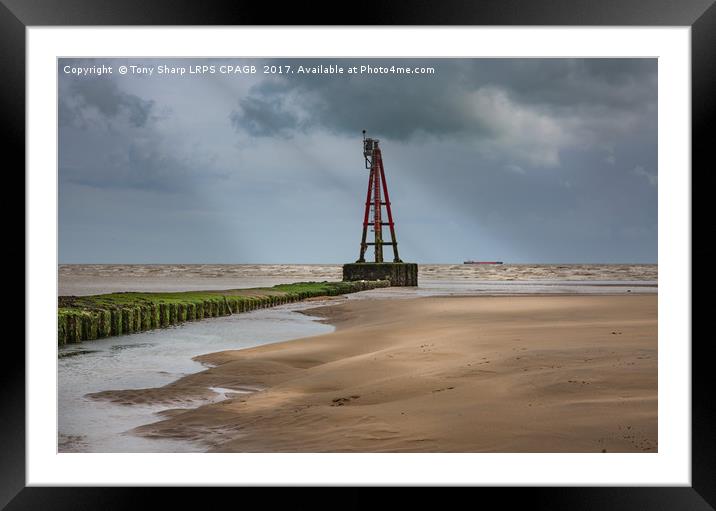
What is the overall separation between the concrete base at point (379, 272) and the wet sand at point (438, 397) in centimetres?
2639

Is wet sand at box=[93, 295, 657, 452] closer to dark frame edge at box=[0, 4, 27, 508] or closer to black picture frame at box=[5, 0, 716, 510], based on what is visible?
black picture frame at box=[5, 0, 716, 510]

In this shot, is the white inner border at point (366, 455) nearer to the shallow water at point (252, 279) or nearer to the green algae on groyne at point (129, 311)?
the green algae on groyne at point (129, 311)

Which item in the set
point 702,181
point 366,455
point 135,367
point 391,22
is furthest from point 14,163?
point 702,181

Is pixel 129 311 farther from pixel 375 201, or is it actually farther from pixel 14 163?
pixel 375 201

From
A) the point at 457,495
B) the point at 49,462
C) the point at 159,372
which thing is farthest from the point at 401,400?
the point at 159,372

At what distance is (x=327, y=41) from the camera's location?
480 centimetres

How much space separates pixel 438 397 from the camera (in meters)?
4.91

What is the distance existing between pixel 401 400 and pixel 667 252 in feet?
8.21

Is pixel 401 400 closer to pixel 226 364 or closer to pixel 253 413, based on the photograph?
pixel 253 413

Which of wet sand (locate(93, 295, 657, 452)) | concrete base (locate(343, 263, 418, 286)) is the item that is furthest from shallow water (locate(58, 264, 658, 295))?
wet sand (locate(93, 295, 657, 452))

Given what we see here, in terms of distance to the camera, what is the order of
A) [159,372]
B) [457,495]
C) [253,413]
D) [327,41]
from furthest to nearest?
[159,372], [253,413], [327,41], [457,495]

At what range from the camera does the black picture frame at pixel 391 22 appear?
14.0ft

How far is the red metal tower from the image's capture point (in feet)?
114

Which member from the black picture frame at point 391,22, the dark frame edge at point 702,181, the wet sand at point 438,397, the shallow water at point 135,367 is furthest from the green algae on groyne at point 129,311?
the dark frame edge at point 702,181
